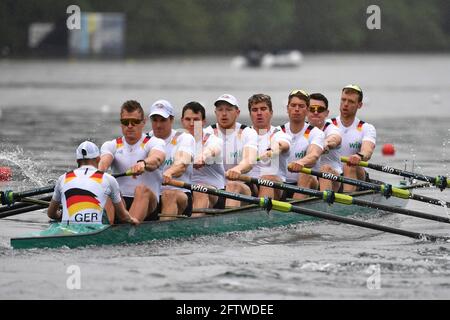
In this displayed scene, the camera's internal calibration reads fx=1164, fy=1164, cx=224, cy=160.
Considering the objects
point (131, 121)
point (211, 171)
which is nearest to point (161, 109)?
point (131, 121)

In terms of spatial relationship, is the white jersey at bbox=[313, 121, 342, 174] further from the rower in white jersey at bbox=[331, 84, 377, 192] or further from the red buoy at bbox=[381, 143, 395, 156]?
the red buoy at bbox=[381, 143, 395, 156]

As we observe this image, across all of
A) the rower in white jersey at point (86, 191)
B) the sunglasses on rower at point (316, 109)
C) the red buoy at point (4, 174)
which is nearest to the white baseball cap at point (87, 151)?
the rower in white jersey at point (86, 191)

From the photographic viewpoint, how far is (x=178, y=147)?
39.0ft

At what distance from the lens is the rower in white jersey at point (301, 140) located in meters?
13.3

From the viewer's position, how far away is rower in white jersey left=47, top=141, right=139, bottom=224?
1054cm

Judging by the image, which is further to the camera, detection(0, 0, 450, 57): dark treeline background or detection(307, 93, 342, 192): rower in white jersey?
detection(0, 0, 450, 57): dark treeline background

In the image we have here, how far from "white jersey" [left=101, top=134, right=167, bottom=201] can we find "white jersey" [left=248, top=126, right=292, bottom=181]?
167 centimetres

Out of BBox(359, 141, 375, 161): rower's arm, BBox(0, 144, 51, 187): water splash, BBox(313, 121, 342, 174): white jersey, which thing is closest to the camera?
BBox(313, 121, 342, 174): white jersey

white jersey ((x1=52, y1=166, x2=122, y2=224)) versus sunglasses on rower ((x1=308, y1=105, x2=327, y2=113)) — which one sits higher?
sunglasses on rower ((x1=308, y1=105, x2=327, y2=113))

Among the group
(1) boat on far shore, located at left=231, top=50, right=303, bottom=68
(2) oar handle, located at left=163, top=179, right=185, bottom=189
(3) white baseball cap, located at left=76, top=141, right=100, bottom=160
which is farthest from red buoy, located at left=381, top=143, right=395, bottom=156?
(1) boat on far shore, located at left=231, top=50, right=303, bottom=68

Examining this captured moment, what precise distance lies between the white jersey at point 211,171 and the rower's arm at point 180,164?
1.68 feet

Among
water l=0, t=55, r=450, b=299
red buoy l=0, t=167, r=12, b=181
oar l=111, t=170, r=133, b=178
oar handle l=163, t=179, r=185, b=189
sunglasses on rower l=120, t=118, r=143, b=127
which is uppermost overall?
sunglasses on rower l=120, t=118, r=143, b=127

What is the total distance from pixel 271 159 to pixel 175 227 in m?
1.85

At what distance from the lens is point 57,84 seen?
1689 inches
